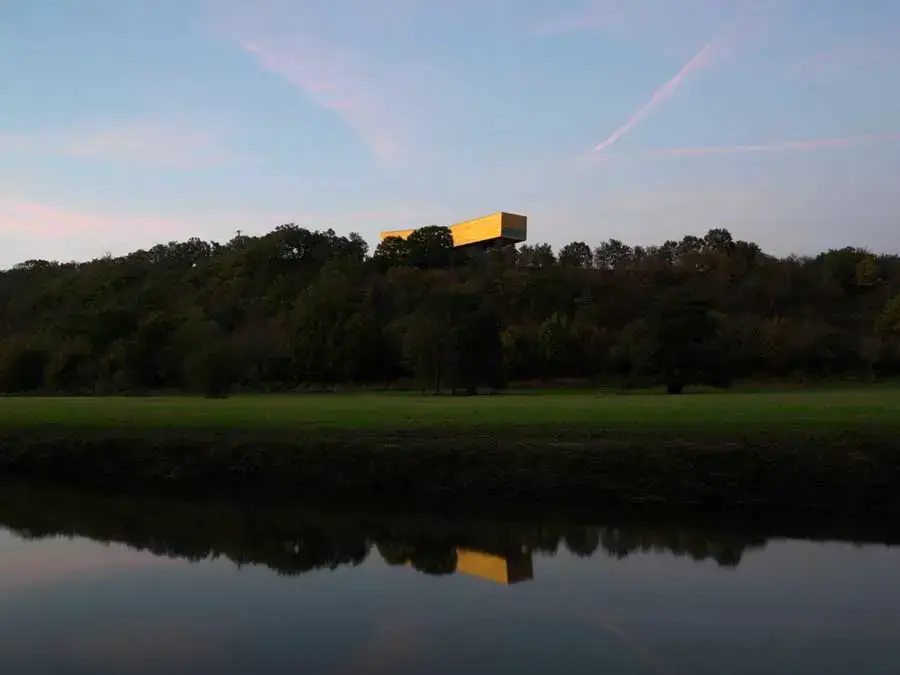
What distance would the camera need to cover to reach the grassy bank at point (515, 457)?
17.0 metres

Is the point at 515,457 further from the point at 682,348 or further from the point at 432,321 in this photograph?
the point at 432,321

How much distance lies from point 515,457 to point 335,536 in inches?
209

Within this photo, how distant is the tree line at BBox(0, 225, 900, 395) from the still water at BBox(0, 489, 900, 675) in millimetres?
38362

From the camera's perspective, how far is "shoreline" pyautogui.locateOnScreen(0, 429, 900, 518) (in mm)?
16859

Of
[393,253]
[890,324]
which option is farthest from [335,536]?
[393,253]

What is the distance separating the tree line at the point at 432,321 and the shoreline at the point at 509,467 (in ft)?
97.3

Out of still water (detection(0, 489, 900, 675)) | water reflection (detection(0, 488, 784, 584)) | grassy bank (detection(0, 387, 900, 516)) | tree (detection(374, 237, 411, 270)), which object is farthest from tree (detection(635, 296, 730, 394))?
tree (detection(374, 237, 411, 270))

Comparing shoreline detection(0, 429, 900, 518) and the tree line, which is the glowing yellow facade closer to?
shoreline detection(0, 429, 900, 518)

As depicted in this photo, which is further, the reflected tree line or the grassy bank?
the grassy bank

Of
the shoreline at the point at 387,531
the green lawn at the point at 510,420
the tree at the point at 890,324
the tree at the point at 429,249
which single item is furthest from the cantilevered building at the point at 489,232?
the shoreline at the point at 387,531

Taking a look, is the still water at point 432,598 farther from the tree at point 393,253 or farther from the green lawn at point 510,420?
the tree at point 393,253

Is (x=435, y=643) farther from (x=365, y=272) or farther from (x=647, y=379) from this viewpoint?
(x=365, y=272)

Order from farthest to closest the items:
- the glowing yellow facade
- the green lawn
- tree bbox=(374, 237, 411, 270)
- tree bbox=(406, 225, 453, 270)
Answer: tree bbox=(406, 225, 453, 270) < tree bbox=(374, 237, 411, 270) < the green lawn < the glowing yellow facade

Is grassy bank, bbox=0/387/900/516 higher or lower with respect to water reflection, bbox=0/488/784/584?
higher
